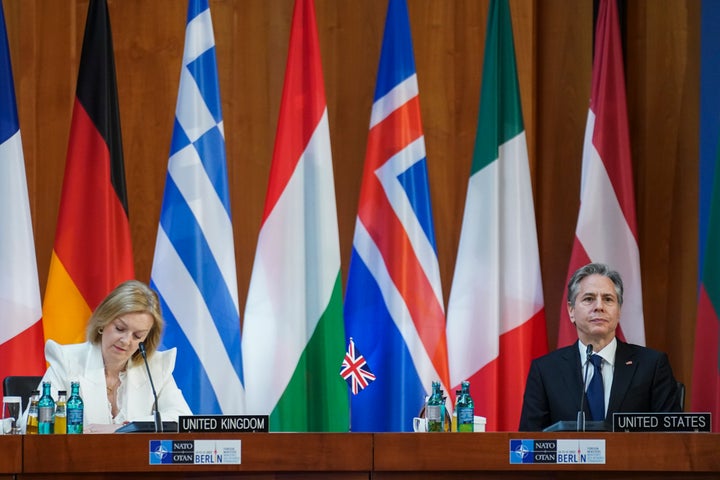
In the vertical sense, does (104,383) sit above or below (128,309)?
below

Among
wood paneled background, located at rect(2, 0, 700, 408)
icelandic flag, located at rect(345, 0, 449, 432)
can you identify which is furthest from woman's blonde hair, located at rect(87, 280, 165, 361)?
wood paneled background, located at rect(2, 0, 700, 408)

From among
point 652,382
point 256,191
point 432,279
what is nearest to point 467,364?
point 432,279

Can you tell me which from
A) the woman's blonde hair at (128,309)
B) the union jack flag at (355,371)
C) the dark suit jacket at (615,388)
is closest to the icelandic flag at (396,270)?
the union jack flag at (355,371)

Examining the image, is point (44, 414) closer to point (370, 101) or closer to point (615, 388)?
point (615, 388)

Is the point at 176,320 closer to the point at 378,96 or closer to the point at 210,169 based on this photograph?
the point at 210,169

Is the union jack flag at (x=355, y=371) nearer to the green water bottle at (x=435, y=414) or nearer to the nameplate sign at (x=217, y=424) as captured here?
the green water bottle at (x=435, y=414)

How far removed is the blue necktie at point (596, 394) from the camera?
4.31 metres

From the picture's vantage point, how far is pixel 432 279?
5.35m

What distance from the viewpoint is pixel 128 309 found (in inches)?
162

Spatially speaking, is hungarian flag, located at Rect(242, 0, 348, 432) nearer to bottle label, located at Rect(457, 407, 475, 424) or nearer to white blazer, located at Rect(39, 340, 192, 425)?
white blazer, located at Rect(39, 340, 192, 425)

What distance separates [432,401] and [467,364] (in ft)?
5.50

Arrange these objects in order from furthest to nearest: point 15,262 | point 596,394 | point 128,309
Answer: point 15,262 < point 596,394 < point 128,309

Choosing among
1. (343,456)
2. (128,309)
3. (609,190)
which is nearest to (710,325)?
(609,190)

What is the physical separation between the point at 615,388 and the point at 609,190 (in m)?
1.48
